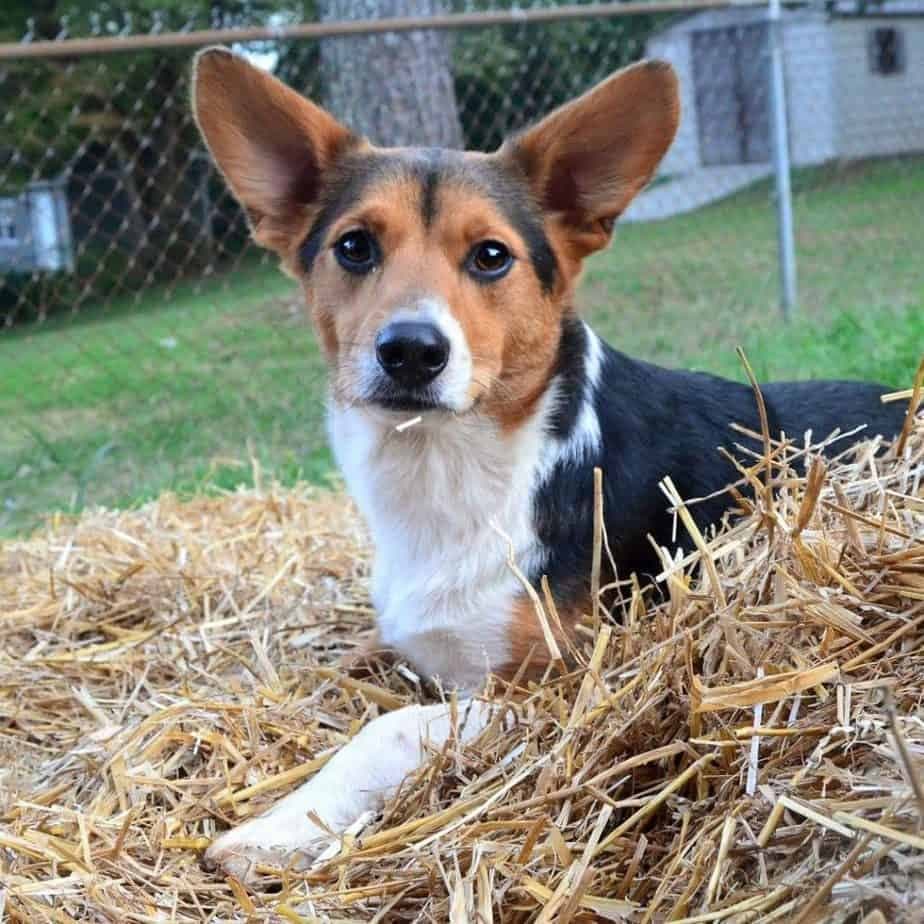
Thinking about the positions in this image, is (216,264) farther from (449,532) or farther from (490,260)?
(449,532)

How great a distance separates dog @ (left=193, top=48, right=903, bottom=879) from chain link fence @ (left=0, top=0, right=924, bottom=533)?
3.35ft

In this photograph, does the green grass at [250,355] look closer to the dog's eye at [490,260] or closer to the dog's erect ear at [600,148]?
the dog's erect ear at [600,148]

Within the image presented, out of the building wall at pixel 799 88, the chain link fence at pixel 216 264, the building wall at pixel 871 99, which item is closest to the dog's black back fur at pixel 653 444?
the chain link fence at pixel 216 264

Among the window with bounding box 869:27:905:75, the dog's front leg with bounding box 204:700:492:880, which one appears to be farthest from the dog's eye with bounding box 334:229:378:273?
the window with bounding box 869:27:905:75

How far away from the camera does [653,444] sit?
3.16 metres

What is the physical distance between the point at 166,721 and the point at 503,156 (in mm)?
1727

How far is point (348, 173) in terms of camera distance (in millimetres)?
3328

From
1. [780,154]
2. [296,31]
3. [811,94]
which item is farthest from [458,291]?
[811,94]

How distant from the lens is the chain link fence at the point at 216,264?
6.52 metres

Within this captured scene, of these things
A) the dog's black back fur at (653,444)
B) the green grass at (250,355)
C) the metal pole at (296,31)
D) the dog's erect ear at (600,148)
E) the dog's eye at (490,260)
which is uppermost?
the metal pole at (296,31)

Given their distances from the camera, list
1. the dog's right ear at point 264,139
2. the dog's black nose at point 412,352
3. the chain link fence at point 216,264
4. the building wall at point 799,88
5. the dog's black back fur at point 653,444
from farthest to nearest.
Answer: the building wall at point 799,88 < the chain link fence at point 216,264 < the dog's right ear at point 264,139 < the dog's black back fur at point 653,444 < the dog's black nose at point 412,352

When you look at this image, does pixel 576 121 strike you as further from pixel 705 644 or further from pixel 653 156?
pixel 705 644

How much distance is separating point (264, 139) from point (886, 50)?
55.4 ft

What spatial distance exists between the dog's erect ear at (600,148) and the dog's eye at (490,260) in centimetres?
30
